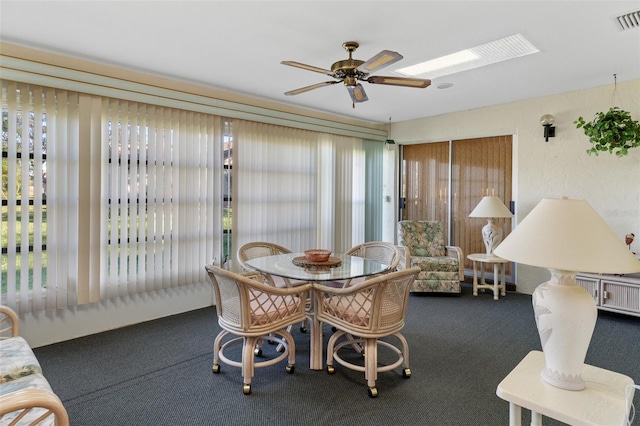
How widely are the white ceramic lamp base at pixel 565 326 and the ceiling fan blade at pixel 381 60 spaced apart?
148 cm

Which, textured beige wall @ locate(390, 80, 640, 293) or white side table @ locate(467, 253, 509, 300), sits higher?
textured beige wall @ locate(390, 80, 640, 293)

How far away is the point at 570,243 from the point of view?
4.09 feet

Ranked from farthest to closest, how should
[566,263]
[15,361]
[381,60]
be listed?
[381,60], [15,361], [566,263]

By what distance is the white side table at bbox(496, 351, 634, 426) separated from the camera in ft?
3.87

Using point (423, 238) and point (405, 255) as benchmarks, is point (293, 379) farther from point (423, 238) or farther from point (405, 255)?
point (423, 238)

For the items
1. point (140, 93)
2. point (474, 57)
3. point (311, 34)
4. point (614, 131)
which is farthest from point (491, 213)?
point (140, 93)

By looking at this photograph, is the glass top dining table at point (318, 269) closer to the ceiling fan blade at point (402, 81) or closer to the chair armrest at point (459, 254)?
the ceiling fan blade at point (402, 81)

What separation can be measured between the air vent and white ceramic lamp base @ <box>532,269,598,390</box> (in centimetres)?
219

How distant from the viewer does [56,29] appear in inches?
103

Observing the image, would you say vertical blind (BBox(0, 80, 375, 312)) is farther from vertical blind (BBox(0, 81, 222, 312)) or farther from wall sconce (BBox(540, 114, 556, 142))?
wall sconce (BBox(540, 114, 556, 142))

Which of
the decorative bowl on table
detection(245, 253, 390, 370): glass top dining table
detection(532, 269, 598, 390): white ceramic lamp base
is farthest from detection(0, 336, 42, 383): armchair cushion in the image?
detection(532, 269, 598, 390): white ceramic lamp base

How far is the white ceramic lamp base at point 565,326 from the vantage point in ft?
4.20

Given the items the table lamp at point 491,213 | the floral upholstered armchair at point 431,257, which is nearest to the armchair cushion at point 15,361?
the floral upholstered armchair at point 431,257

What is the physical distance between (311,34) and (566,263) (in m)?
2.29
